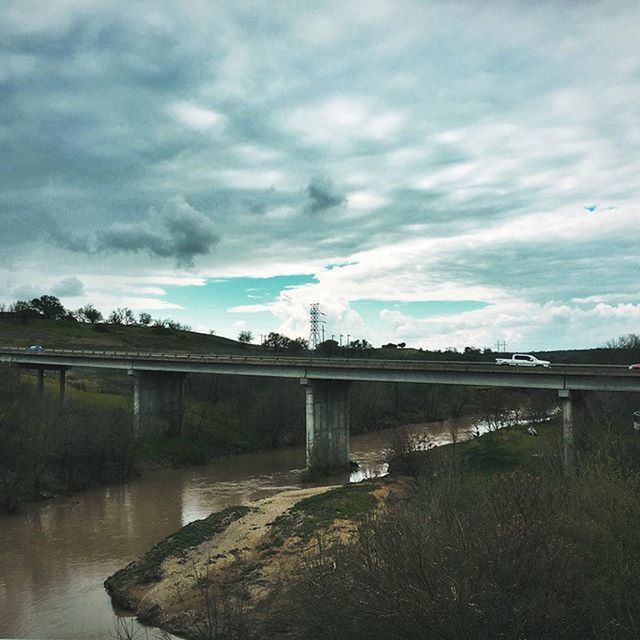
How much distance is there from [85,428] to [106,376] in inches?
1996

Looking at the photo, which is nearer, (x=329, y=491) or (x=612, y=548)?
(x=612, y=548)

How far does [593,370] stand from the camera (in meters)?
45.1

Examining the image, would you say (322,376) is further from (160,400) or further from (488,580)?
(488,580)

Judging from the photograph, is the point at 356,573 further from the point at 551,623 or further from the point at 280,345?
the point at 280,345

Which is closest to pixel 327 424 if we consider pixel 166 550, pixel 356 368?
pixel 356 368

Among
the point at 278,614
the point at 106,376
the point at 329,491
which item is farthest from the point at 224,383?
the point at 278,614

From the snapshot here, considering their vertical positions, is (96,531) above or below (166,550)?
below

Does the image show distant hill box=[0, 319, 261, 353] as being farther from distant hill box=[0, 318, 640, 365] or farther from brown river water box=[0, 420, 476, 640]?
brown river water box=[0, 420, 476, 640]

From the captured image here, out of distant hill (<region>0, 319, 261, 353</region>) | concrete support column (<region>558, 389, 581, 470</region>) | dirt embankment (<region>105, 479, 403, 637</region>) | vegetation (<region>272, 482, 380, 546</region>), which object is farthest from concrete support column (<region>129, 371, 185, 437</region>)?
distant hill (<region>0, 319, 261, 353</region>)

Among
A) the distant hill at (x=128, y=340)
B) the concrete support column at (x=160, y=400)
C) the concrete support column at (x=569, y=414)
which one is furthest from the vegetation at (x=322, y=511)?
the distant hill at (x=128, y=340)

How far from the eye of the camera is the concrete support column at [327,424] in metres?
55.6

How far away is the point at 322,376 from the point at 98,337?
10863 centimetres

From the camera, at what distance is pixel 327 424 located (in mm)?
58094

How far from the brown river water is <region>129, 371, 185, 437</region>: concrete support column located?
812 cm
